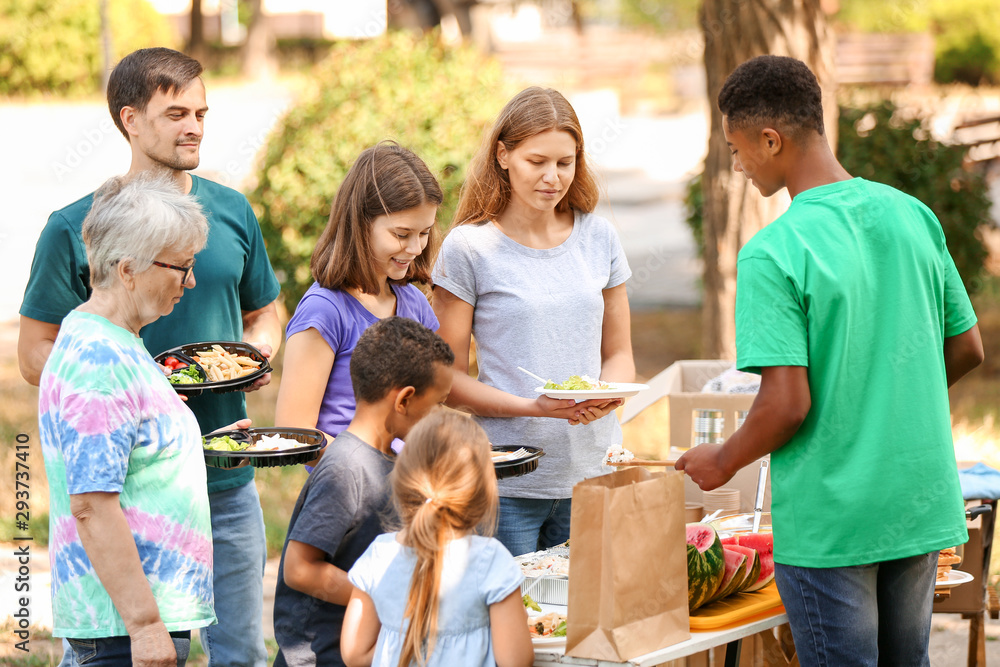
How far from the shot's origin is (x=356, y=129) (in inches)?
297

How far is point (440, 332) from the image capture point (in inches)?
121

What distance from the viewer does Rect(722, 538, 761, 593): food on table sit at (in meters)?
2.58

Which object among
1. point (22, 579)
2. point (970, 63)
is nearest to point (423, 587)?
point (22, 579)

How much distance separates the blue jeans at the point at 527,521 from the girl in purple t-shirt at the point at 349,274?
595mm

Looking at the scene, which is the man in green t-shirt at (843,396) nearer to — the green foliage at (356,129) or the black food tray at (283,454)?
the black food tray at (283,454)

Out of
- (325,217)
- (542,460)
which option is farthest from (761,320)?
(325,217)

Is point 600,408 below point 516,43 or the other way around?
below

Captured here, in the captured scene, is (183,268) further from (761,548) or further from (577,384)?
(761,548)

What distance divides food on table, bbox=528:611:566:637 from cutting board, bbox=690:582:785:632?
0.32 metres

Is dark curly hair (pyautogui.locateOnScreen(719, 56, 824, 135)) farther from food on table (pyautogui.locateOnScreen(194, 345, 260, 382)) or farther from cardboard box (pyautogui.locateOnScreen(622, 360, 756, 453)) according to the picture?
cardboard box (pyautogui.locateOnScreen(622, 360, 756, 453))

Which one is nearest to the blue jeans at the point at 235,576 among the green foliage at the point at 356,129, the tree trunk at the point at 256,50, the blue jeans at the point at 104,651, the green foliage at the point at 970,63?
the blue jeans at the point at 104,651

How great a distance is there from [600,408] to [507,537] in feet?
1.54

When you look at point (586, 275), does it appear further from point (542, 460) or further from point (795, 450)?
point (795, 450)

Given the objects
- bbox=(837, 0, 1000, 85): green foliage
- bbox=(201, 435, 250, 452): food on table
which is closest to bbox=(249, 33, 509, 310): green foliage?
bbox=(201, 435, 250, 452): food on table
